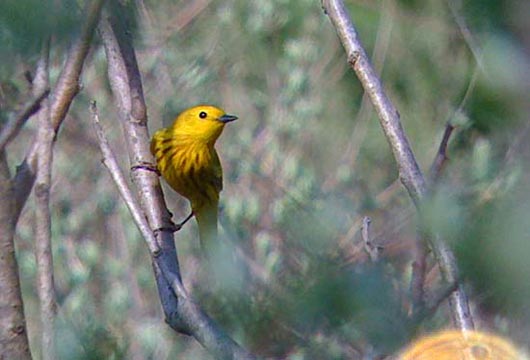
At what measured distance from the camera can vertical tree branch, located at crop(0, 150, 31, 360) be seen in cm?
167

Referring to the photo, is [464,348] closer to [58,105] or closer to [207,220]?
[58,105]

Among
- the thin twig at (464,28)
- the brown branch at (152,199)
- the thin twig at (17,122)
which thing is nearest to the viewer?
the thin twig at (17,122)

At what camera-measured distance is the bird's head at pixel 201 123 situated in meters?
3.96

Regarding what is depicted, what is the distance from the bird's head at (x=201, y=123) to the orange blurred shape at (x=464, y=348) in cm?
274

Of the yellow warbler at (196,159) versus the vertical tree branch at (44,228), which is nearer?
the vertical tree branch at (44,228)

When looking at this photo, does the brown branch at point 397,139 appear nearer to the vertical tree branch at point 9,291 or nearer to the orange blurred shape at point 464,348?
the orange blurred shape at point 464,348

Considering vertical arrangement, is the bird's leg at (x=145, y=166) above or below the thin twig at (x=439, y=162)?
above

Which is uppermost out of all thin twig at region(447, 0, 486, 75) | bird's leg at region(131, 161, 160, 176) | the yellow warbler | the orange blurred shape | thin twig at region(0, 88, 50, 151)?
the yellow warbler

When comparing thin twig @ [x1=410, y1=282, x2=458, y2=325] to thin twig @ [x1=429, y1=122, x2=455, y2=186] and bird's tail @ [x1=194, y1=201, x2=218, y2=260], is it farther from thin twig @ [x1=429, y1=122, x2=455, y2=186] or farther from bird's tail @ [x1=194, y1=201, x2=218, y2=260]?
bird's tail @ [x1=194, y1=201, x2=218, y2=260]

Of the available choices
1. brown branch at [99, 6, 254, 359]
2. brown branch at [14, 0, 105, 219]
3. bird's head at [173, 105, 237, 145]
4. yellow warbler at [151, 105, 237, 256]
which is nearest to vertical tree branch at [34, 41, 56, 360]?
brown branch at [14, 0, 105, 219]

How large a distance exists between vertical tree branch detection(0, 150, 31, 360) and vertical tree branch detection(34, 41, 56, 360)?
4.5 inches

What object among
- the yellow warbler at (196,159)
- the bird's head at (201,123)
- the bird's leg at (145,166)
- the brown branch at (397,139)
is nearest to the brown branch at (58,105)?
the brown branch at (397,139)

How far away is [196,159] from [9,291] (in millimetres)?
2330

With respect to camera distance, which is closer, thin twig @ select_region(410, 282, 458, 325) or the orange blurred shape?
thin twig @ select_region(410, 282, 458, 325)
